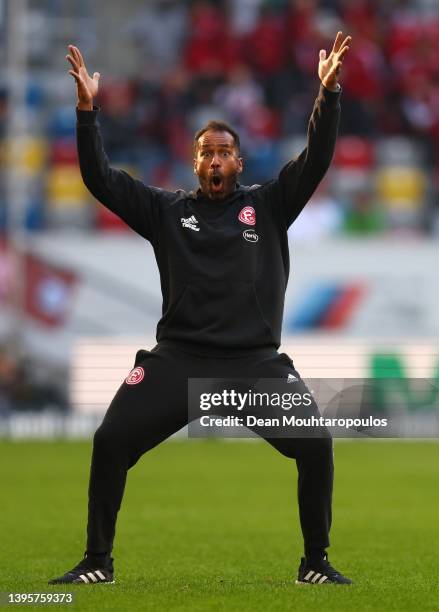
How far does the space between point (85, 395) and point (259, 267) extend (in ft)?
48.1

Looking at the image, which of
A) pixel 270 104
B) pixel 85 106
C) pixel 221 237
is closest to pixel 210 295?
pixel 221 237

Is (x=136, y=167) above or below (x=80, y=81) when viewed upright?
above

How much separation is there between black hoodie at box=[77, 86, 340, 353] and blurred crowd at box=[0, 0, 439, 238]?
1534 cm

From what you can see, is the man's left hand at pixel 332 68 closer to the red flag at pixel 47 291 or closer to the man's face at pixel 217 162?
the man's face at pixel 217 162

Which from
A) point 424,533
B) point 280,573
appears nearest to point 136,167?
point 424,533

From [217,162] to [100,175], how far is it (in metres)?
0.53

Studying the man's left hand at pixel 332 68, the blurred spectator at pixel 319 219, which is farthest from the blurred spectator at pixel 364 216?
the man's left hand at pixel 332 68

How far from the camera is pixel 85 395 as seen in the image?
21203mm

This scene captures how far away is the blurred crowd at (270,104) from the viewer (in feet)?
74.4

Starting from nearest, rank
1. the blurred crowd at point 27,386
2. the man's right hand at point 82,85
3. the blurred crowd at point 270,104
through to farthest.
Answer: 1. the man's right hand at point 82,85
2. the blurred crowd at point 27,386
3. the blurred crowd at point 270,104

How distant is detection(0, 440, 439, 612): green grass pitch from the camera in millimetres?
6555

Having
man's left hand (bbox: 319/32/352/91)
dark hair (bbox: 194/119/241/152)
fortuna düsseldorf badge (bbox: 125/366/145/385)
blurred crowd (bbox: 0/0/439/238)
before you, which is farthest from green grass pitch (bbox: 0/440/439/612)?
blurred crowd (bbox: 0/0/439/238)

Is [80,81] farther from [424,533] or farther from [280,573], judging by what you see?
[424,533]

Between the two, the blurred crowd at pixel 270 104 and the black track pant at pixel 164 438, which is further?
the blurred crowd at pixel 270 104
